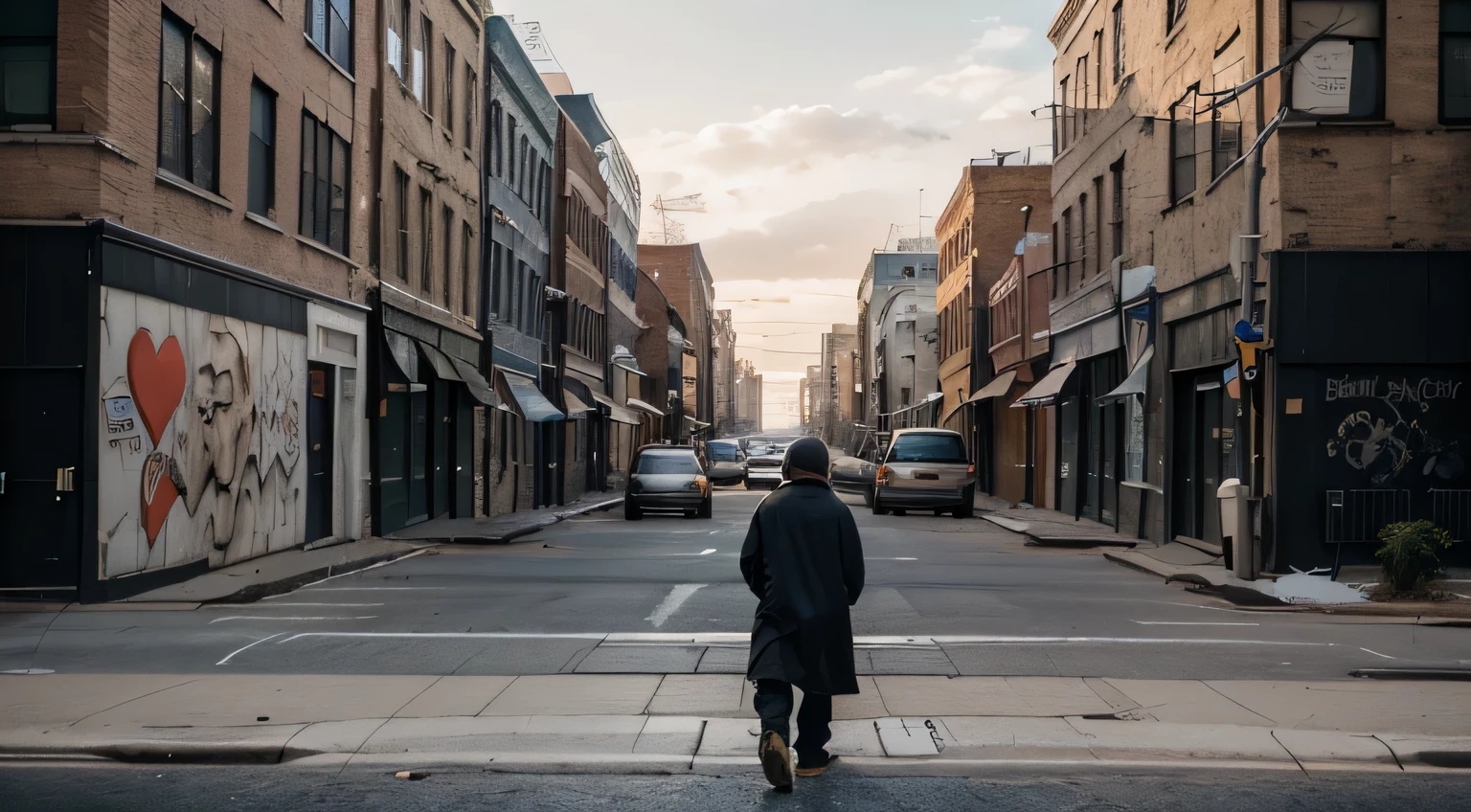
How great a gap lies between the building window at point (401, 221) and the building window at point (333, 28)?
8.93ft

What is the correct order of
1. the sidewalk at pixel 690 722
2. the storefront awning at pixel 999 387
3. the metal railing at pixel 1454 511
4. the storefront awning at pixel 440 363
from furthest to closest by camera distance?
the storefront awning at pixel 999 387, the storefront awning at pixel 440 363, the metal railing at pixel 1454 511, the sidewalk at pixel 690 722

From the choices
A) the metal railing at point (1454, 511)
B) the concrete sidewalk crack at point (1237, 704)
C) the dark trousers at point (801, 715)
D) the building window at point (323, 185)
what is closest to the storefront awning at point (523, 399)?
the building window at point (323, 185)

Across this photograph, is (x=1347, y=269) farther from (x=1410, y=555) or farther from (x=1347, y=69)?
(x=1410, y=555)

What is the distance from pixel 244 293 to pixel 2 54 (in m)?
4.17

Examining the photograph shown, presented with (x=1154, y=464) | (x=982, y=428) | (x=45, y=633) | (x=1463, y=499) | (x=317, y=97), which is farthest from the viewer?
(x=982, y=428)

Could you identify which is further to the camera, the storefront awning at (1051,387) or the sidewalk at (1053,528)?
the storefront awning at (1051,387)

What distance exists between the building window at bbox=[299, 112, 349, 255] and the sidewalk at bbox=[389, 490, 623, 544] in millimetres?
4727

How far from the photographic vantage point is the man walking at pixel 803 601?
672 centimetres

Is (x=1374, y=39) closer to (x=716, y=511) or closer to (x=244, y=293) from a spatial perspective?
(x=244, y=293)

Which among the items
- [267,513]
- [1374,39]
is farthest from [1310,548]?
[267,513]

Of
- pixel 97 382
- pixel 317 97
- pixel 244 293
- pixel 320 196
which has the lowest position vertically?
pixel 97 382

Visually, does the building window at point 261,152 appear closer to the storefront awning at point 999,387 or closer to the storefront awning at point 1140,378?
the storefront awning at point 1140,378

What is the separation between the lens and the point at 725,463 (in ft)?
157

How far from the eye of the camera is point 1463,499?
15703 millimetres
